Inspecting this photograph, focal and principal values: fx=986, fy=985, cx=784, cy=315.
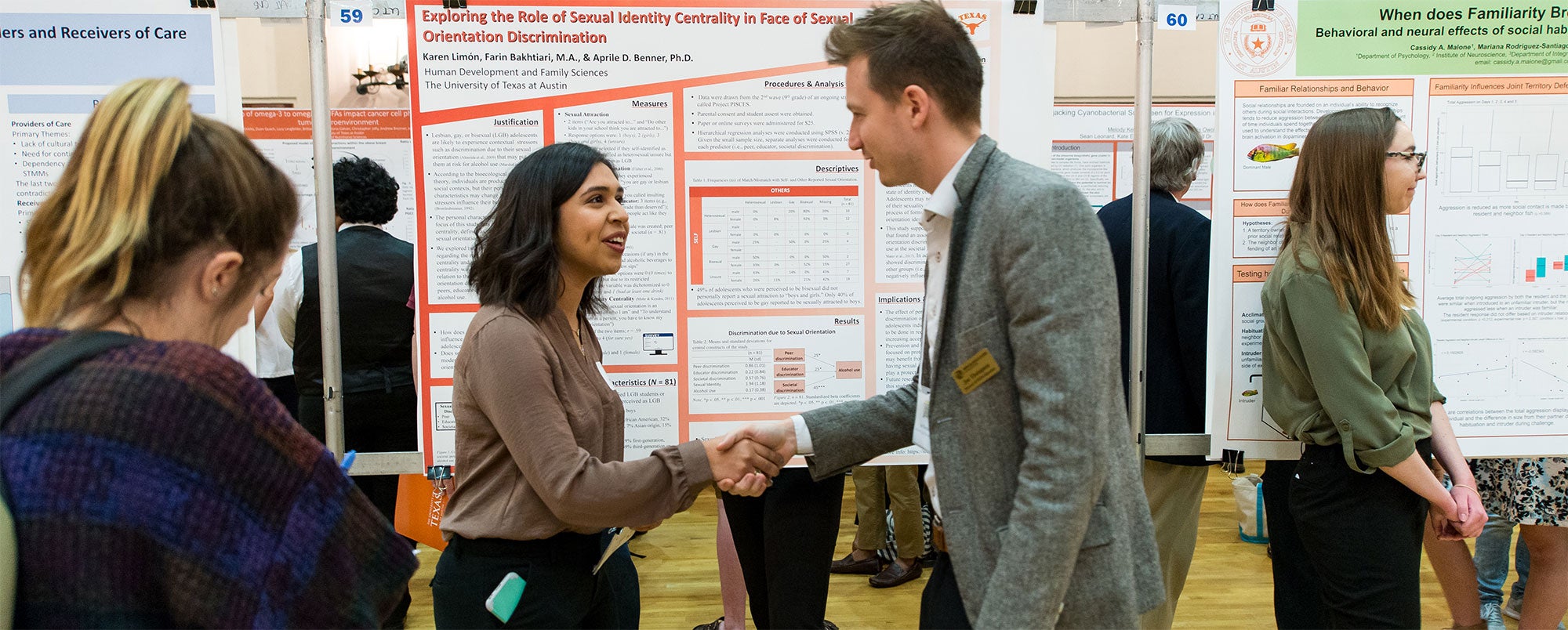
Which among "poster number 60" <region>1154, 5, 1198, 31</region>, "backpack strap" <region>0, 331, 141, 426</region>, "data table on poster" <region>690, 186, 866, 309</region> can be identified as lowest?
"backpack strap" <region>0, 331, 141, 426</region>

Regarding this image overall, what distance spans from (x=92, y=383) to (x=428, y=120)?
1.54 meters

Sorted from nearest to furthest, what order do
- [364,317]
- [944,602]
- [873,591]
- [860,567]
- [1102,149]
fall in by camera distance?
[944,602]
[364,317]
[873,591]
[860,567]
[1102,149]

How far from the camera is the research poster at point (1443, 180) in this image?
7.98 ft

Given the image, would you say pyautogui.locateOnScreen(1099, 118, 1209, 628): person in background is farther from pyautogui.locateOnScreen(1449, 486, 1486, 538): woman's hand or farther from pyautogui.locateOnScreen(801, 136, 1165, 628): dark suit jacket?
pyautogui.locateOnScreen(801, 136, 1165, 628): dark suit jacket

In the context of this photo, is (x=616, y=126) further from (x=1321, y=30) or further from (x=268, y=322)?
(x=268, y=322)

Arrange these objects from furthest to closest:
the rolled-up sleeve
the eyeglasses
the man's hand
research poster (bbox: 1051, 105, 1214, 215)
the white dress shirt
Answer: research poster (bbox: 1051, 105, 1214, 215) < the eyeglasses < the rolled-up sleeve < the man's hand < the white dress shirt

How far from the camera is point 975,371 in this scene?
139 cm

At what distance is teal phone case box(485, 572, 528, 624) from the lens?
179 centimetres

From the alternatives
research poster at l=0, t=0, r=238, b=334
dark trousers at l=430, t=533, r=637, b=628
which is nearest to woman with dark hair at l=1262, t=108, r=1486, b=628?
dark trousers at l=430, t=533, r=637, b=628

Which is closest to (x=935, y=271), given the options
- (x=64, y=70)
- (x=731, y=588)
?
(x=64, y=70)

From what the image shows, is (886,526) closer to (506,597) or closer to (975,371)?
(506,597)

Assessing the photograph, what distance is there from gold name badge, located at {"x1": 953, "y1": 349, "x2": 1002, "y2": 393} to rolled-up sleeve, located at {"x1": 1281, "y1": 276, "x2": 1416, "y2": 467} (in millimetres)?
1145

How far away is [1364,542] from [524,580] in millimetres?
1790

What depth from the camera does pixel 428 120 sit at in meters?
2.35
